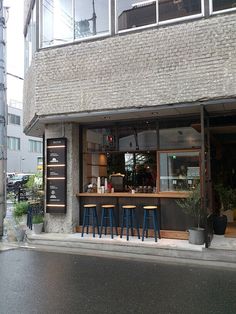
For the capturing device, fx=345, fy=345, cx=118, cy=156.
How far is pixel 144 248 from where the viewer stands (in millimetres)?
8609

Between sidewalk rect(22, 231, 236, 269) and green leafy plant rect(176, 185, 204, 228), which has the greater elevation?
green leafy plant rect(176, 185, 204, 228)

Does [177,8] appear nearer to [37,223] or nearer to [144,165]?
[144,165]

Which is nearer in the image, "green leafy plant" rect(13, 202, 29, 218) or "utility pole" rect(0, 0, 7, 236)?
"utility pole" rect(0, 0, 7, 236)

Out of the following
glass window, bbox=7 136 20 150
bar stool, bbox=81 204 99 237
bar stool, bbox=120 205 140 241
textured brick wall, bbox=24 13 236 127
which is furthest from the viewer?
glass window, bbox=7 136 20 150

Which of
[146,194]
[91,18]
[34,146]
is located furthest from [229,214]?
[34,146]

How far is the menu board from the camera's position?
10.6 metres

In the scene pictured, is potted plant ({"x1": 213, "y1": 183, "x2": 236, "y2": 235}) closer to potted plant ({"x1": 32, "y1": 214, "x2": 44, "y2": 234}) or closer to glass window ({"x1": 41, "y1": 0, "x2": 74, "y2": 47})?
potted plant ({"x1": 32, "y1": 214, "x2": 44, "y2": 234})

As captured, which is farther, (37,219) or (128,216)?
(37,219)

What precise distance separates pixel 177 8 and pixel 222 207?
6.04 metres

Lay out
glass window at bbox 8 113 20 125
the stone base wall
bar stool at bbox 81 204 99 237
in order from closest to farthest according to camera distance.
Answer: bar stool at bbox 81 204 99 237 → the stone base wall → glass window at bbox 8 113 20 125

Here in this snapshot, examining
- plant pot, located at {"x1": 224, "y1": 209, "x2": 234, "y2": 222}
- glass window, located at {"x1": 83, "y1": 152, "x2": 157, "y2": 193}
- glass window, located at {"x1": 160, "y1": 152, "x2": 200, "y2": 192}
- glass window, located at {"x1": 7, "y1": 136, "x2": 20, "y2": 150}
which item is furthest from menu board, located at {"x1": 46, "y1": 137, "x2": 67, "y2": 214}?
glass window, located at {"x1": 7, "y1": 136, "x2": 20, "y2": 150}

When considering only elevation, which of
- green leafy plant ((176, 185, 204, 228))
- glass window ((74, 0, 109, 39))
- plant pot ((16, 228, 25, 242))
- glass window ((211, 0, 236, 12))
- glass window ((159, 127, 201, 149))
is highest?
glass window ((74, 0, 109, 39))

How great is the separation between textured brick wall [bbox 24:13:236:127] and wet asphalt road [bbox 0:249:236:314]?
4.30 m

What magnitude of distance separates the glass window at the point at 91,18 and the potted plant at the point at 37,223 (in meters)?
5.71
